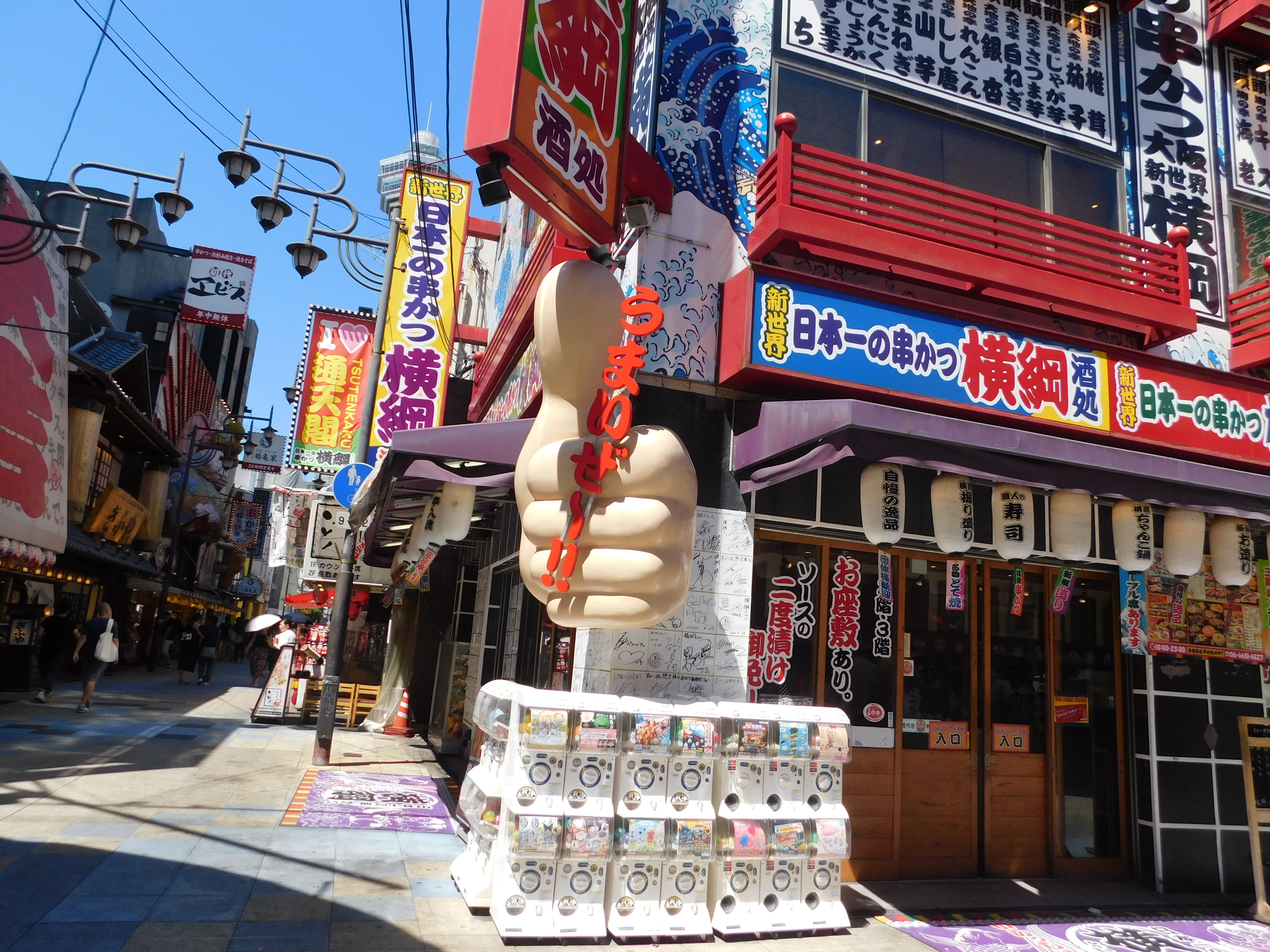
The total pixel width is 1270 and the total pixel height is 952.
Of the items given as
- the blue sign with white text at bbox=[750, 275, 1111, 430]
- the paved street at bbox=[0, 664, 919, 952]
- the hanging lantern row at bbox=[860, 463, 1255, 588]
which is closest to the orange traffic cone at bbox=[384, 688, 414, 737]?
the paved street at bbox=[0, 664, 919, 952]

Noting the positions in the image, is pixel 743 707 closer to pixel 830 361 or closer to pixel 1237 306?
pixel 830 361

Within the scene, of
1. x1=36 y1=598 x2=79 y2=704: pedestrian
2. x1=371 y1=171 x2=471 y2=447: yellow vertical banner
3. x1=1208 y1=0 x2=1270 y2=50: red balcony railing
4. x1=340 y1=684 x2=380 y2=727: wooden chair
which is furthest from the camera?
x1=36 y1=598 x2=79 y2=704: pedestrian

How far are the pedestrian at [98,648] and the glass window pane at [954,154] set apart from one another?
1591 centimetres

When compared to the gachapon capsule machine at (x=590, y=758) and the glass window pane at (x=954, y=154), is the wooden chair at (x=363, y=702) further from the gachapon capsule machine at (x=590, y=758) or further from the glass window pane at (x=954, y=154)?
the glass window pane at (x=954, y=154)

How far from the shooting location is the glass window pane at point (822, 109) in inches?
336

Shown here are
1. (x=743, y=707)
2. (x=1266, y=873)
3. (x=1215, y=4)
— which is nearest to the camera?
(x=743, y=707)

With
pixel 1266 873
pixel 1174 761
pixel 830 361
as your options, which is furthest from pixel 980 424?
pixel 1266 873

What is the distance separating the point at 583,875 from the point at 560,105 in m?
5.62

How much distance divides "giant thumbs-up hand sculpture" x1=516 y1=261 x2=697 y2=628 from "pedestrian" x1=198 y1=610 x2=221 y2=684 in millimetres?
23748

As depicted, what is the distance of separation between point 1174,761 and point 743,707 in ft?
18.5

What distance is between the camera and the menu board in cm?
884

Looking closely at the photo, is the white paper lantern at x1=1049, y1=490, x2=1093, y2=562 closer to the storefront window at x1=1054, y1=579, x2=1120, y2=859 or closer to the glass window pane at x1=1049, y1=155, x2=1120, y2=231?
the storefront window at x1=1054, y1=579, x2=1120, y2=859

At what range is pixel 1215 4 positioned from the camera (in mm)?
10797

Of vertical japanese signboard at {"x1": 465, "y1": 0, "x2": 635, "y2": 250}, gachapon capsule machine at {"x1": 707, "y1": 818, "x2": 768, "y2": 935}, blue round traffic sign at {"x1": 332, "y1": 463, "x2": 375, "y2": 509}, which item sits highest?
vertical japanese signboard at {"x1": 465, "y1": 0, "x2": 635, "y2": 250}
